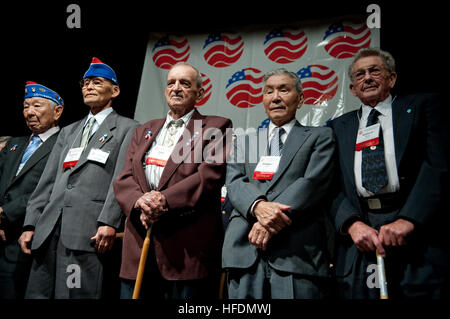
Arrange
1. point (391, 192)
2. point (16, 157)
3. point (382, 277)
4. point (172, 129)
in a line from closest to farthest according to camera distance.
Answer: point (382, 277) < point (391, 192) < point (172, 129) < point (16, 157)

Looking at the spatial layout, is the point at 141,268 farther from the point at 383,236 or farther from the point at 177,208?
the point at 383,236

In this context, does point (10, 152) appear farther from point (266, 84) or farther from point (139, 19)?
point (266, 84)

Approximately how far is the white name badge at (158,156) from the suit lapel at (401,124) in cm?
137

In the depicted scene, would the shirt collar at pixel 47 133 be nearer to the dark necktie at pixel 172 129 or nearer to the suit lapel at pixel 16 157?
the suit lapel at pixel 16 157

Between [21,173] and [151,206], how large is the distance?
63.0 inches

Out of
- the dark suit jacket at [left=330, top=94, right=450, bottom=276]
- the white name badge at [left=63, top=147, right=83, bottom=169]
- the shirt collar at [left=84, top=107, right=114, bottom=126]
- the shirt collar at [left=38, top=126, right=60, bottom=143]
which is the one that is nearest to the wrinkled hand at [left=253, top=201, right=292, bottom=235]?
the dark suit jacket at [left=330, top=94, right=450, bottom=276]

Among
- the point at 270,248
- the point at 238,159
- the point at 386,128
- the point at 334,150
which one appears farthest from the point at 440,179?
the point at 238,159

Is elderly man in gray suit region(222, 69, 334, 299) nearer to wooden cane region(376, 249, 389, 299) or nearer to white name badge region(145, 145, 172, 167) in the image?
wooden cane region(376, 249, 389, 299)

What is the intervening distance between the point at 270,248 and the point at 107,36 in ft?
9.66

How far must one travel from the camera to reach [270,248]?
6.31ft

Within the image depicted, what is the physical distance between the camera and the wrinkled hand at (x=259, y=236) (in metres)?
1.88

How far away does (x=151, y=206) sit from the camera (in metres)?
2.05

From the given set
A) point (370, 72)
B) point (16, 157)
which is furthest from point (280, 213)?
point (16, 157)
